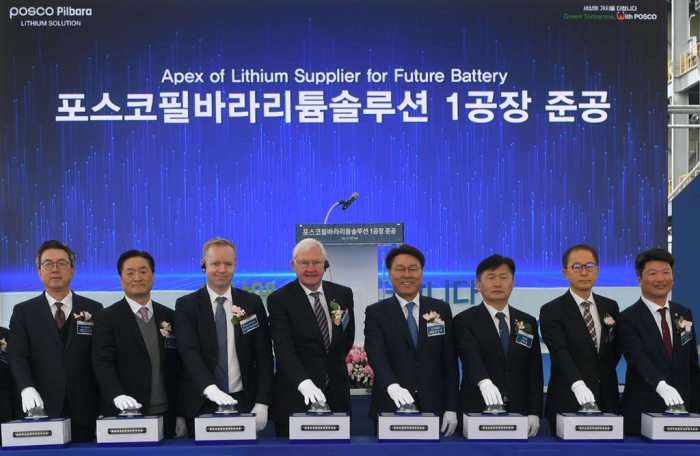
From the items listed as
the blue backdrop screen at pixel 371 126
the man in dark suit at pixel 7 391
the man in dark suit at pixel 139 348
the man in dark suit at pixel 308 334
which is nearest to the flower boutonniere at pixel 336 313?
the man in dark suit at pixel 308 334

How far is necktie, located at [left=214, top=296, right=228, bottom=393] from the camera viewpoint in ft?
9.18

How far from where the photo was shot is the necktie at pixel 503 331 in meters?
2.83

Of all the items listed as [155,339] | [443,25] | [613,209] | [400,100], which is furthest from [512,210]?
[155,339]

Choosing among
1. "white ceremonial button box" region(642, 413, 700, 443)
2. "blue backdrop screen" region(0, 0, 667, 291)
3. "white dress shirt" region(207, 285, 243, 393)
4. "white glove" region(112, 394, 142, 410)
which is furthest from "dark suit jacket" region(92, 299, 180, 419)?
"blue backdrop screen" region(0, 0, 667, 291)

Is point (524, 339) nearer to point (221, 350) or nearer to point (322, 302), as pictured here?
point (322, 302)

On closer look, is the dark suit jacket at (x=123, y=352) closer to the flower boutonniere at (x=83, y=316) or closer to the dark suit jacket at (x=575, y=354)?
the flower boutonniere at (x=83, y=316)

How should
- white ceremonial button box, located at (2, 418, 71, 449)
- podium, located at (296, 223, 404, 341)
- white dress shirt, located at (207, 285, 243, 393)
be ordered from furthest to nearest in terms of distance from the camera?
1. podium, located at (296, 223, 404, 341)
2. white dress shirt, located at (207, 285, 243, 393)
3. white ceremonial button box, located at (2, 418, 71, 449)

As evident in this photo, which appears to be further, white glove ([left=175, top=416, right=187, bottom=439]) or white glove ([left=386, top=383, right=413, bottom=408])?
white glove ([left=175, top=416, right=187, bottom=439])

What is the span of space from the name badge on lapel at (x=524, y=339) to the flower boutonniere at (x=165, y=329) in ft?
5.05

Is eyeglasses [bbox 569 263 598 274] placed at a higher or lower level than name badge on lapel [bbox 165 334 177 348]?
higher

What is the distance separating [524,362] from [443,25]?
4513 millimetres

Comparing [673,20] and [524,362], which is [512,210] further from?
[673,20]

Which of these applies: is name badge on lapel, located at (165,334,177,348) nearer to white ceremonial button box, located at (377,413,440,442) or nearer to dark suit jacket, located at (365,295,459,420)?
dark suit jacket, located at (365,295,459,420)

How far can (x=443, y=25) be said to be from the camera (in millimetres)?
6492
